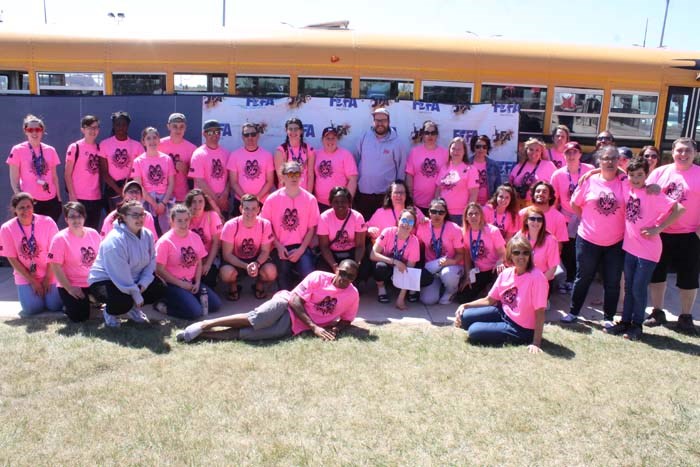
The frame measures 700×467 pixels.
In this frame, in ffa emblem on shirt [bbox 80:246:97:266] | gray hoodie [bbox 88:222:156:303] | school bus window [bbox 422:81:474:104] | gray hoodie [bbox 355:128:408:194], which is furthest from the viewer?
school bus window [bbox 422:81:474:104]

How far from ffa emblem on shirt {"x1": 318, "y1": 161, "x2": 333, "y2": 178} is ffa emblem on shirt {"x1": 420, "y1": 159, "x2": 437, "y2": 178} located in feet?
3.44

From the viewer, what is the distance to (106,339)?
477 centimetres

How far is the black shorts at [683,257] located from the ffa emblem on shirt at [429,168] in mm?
2429

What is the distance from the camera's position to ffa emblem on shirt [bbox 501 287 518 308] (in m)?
4.78

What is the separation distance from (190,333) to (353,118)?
3567 mm

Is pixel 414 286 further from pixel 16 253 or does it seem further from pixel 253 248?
pixel 16 253

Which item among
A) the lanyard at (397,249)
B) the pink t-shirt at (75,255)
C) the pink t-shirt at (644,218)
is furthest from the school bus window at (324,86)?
the pink t-shirt at (644,218)

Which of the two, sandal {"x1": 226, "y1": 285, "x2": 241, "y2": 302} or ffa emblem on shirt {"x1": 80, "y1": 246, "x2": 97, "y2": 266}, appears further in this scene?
sandal {"x1": 226, "y1": 285, "x2": 241, "y2": 302}

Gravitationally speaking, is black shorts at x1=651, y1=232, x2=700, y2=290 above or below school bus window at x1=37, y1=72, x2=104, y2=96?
below

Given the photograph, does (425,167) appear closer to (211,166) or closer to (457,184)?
(457,184)

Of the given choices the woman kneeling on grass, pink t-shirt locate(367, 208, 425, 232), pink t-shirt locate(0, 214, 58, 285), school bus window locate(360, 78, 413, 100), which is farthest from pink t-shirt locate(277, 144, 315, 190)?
the woman kneeling on grass

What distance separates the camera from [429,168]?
6.66 meters

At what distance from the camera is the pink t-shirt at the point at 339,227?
6.06 meters

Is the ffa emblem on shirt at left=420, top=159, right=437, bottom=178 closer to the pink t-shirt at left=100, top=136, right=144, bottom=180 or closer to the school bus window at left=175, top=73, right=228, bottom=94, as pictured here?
the school bus window at left=175, top=73, right=228, bottom=94
